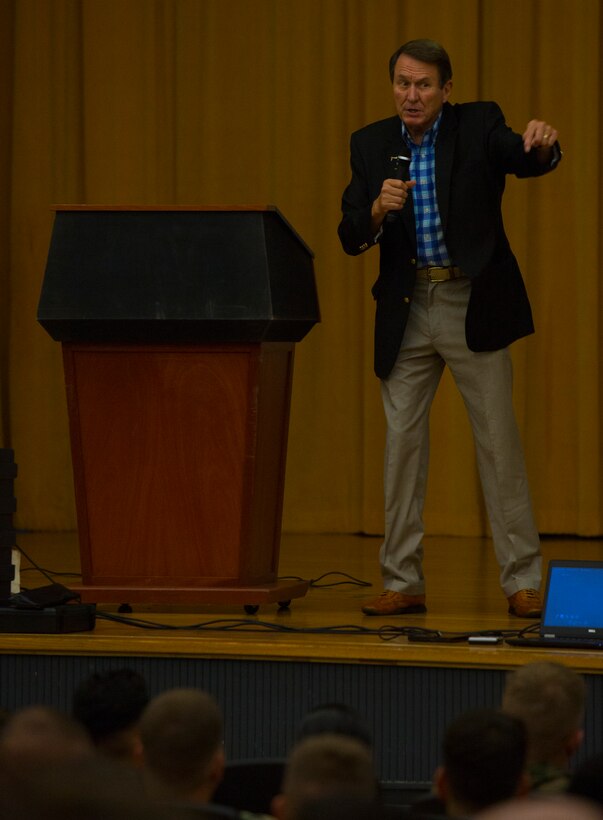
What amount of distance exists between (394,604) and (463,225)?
1.03 m

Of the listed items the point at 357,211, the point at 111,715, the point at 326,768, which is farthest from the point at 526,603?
the point at 326,768

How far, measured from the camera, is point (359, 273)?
662cm

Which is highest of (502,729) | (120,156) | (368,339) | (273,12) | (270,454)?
(273,12)

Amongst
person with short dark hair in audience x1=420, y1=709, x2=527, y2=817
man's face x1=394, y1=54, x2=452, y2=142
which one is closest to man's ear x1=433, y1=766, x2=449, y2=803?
person with short dark hair in audience x1=420, y1=709, x2=527, y2=817

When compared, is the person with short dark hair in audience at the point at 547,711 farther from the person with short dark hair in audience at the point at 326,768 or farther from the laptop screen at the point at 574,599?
the laptop screen at the point at 574,599

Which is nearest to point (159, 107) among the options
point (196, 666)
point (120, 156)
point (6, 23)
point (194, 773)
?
point (120, 156)

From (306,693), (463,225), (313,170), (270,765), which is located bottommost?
(306,693)

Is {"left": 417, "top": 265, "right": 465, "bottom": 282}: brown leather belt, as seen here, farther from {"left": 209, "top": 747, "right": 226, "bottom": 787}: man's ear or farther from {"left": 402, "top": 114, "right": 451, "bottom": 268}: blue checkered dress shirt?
{"left": 209, "top": 747, "right": 226, "bottom": 787}: man's ear

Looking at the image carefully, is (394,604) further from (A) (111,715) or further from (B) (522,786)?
(B) (522,786)

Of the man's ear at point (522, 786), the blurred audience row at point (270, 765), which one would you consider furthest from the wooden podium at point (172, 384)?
the man's ear at point (522, 786)

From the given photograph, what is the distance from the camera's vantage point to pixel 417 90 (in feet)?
12.2

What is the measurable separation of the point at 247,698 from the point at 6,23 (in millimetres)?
4600

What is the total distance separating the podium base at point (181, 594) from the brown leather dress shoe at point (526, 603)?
2.08 feet

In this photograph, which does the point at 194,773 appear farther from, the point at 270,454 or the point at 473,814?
the point at 270,454
